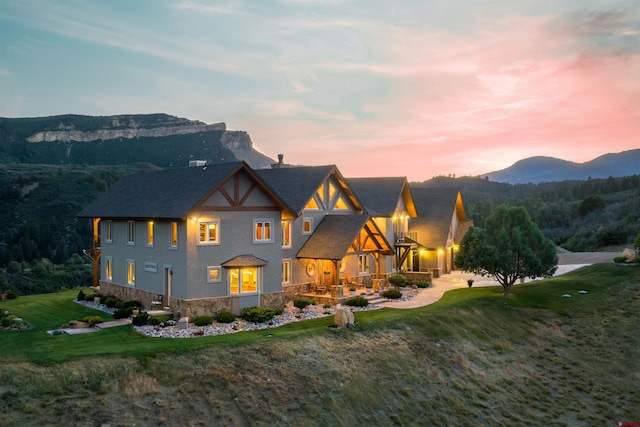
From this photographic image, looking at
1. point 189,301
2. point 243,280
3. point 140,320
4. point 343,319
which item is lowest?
point 343,319

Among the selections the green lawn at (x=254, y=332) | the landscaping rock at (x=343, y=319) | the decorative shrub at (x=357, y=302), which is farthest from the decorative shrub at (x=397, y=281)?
the landscaping rock at (x=343, y=319)

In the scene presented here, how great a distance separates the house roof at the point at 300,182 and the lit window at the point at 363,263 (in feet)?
12.6

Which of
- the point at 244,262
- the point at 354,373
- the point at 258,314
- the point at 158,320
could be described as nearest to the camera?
the point at 354,373

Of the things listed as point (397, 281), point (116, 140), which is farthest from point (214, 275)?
point (116, 140)

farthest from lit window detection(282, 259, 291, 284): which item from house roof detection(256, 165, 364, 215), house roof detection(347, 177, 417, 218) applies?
house roof detection(347, 177, 417, 218)

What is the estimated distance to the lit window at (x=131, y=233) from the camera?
3088 centimetres

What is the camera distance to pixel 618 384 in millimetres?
25109

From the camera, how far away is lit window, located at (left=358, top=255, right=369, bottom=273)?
36906 millimetres

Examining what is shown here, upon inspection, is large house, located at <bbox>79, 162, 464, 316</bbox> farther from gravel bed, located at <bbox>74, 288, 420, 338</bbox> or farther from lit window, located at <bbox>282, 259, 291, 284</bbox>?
gravel bed, located at <bbox>74, 288, 420, 338</bbox>

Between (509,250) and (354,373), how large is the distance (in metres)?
17.1

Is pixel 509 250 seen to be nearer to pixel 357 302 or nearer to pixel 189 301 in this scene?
pixel 357 302

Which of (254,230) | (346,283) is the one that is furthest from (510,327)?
(254,230)

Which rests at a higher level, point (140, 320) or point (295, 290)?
point (295, 290)

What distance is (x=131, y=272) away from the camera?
3127 centimetres
